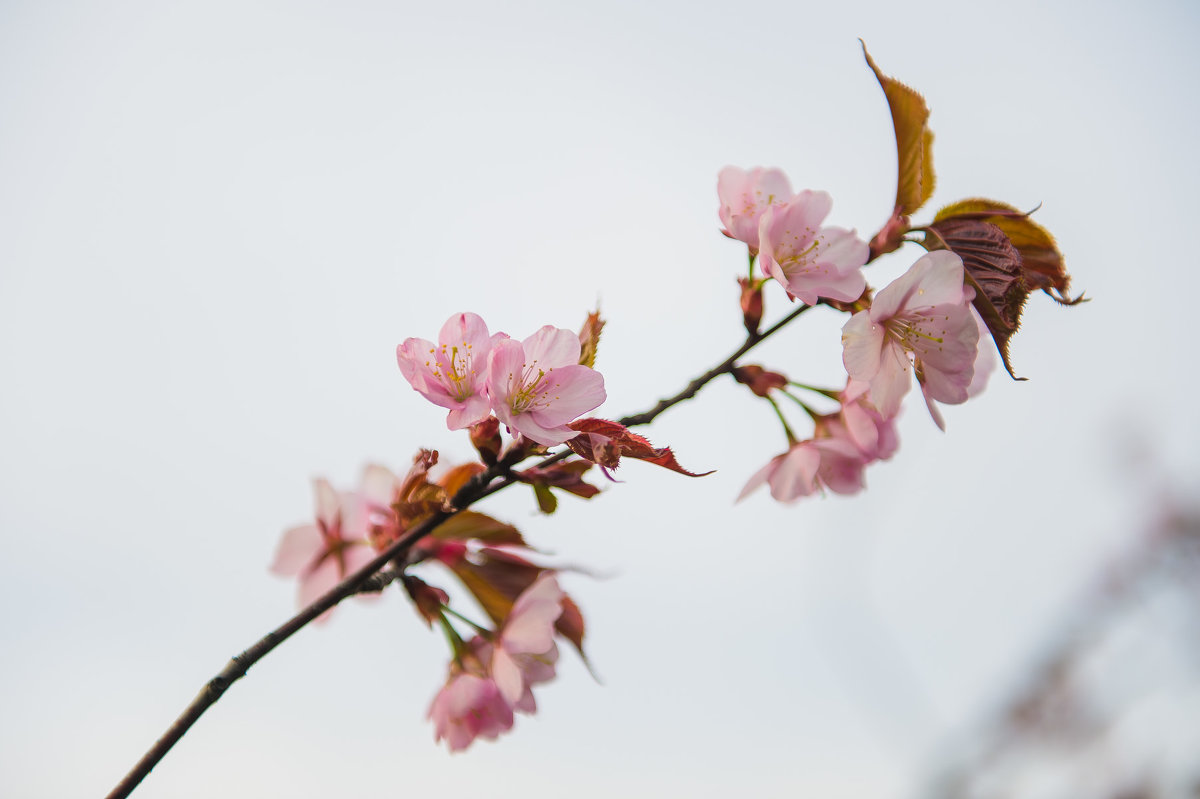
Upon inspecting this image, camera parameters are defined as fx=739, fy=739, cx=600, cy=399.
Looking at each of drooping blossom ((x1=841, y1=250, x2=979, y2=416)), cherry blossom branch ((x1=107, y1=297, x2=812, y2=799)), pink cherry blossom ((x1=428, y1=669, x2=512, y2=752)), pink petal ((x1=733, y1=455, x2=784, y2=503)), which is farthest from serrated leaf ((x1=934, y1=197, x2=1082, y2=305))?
pink cherry blossom ((x1=428, y1=669, x2=512, y2=752))

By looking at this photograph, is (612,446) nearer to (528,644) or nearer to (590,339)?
(590,339)

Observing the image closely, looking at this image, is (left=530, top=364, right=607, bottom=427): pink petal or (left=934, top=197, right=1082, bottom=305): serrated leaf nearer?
(left=530, top=364, right=607, bottom=427): pink petal

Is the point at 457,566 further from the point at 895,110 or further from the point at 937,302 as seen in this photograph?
the point at 895,110

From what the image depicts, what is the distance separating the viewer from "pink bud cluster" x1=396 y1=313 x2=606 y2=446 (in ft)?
2.18

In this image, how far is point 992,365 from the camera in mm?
887

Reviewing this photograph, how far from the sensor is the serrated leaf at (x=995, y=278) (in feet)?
2.34

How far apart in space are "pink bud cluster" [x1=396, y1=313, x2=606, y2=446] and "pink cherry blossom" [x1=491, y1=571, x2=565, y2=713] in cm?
24

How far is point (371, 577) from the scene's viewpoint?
2.49 feet

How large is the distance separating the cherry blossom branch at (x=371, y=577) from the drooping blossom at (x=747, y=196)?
104 mm

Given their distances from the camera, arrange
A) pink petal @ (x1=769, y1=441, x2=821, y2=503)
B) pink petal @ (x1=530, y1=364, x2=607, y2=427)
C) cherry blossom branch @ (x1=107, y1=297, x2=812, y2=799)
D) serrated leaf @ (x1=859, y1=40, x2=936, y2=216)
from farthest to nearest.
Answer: pink petal @ (x1=769, y1=441, x2=821, y2=503) < serrated leaf @ (x1=859, y1=40, x2=936, y2=216) < pink petal @ (x1=530, y1=364, x2=607, y2=427) < cherry blossom branch @ (x1=107, y1=297, x2=812, y2=799)

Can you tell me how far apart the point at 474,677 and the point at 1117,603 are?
19.0 ft

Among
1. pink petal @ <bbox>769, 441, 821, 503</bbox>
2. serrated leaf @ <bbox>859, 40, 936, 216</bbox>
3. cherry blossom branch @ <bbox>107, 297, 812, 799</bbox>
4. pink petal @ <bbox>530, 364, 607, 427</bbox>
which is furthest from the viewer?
pink petal @ <bbox>769, 441, 821, 503</bbox>

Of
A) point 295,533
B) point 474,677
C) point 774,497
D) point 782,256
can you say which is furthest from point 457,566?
point 782,256

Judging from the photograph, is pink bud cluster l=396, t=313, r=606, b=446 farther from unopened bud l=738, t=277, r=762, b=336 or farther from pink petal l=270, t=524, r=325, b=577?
pink petal l=270, t=524, r=325, b=577
